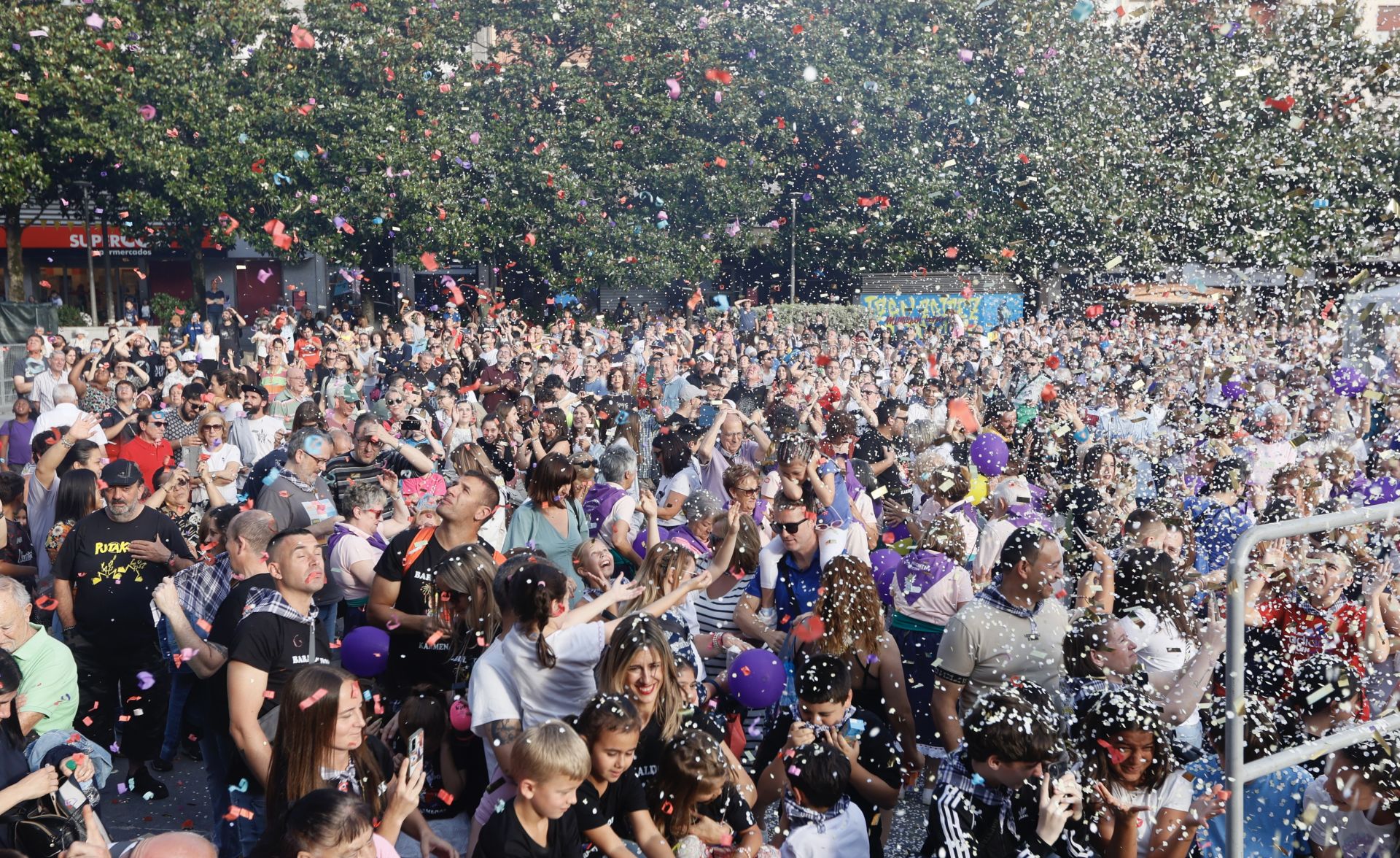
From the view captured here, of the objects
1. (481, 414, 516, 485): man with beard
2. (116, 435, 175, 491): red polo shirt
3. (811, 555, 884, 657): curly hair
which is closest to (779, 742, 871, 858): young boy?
(811, 555, 884, 657): curly hair

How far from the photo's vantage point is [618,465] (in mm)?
6906

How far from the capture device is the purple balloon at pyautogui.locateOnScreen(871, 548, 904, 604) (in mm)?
5831

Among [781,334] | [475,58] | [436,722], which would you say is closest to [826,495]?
[436,722]

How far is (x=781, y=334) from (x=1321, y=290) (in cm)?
2021

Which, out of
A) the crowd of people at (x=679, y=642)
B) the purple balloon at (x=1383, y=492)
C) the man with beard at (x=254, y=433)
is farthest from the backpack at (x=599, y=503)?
the purple balloon at (x=1383, y=492)

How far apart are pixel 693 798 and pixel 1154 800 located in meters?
1.37

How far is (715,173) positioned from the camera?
28766 mm

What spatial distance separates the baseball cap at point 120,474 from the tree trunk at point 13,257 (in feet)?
82.6

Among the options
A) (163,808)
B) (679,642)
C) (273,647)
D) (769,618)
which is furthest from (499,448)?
(273,647)

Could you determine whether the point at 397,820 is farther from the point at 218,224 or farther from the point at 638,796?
the point at 218,224

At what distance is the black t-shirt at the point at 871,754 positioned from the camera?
439 centimetres

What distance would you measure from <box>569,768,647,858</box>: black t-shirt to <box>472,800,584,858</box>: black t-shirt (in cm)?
6

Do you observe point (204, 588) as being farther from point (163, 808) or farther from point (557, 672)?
point (557, 672)

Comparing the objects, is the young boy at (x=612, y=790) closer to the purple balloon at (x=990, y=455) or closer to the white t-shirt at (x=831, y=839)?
the white t-shirt at (x=831, y=839)
